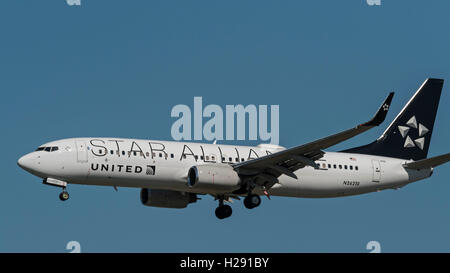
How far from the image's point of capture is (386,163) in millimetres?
61344

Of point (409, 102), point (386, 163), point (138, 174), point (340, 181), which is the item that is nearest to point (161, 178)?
point (138, 174)

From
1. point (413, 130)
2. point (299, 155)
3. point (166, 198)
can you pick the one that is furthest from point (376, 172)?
point (166, 198)

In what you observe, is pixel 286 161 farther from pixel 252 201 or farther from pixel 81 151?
pixel 81 151

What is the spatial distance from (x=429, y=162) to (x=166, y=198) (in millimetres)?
17259

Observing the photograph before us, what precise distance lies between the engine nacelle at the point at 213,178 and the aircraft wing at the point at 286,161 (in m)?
0.78

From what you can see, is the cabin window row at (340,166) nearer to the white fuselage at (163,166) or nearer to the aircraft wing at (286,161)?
the white fuselage at (163,166)

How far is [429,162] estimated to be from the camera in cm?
5897

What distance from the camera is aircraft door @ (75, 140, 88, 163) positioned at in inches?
2095

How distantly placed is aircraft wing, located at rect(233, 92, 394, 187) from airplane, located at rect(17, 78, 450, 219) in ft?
0.19

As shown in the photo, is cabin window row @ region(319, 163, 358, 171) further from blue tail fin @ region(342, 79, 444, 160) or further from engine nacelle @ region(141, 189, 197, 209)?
engine nacelle @ region(141, 189, 197, 209)

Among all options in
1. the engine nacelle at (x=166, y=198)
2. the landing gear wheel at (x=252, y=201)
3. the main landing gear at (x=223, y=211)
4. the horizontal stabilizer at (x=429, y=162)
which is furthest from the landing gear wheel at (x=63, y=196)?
the horizontal stabilizer at (x=429, y=162)

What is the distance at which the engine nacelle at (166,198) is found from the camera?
195 feet

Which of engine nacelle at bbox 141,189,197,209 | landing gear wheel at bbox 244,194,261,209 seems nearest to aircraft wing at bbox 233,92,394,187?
landing gear wheel at bbox 244,194,261,209
